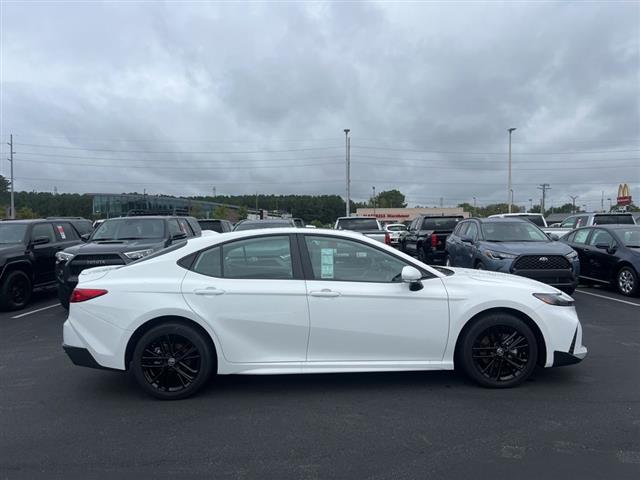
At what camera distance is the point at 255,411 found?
4363mm

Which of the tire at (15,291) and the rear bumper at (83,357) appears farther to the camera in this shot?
the tire at (15,291)

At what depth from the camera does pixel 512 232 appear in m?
10.6

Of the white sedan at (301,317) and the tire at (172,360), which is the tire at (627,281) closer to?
the white sedan at (301,317)

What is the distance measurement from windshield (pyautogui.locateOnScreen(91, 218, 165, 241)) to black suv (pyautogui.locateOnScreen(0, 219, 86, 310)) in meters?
1.50

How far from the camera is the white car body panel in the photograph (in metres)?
4.55

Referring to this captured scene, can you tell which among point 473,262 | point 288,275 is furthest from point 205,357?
point 473,262

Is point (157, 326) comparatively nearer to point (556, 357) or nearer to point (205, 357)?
point (205, 357)

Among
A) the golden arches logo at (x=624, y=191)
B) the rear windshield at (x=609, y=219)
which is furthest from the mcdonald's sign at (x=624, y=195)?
the rear windshield at (x=609, y=219)

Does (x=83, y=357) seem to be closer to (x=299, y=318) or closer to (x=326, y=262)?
(x=299, y=318)

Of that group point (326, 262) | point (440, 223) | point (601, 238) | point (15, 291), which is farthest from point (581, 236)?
point (15, 291)

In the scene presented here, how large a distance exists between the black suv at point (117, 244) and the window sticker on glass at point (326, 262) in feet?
11.9

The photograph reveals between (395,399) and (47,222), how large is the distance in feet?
32.2

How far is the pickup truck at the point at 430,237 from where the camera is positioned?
1488cm

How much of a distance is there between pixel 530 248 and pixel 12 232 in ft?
35.0
